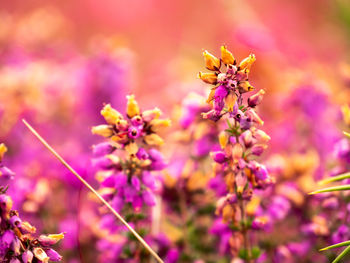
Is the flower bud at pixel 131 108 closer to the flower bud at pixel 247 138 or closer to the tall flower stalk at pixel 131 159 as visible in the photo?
the tall flower stalk at pixel 131 159

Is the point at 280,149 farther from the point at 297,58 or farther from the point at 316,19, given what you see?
the point at 316,19

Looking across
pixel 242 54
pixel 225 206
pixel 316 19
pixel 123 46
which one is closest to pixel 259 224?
pixel 225 206

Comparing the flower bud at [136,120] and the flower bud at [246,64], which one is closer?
the flower bud at [246,64]

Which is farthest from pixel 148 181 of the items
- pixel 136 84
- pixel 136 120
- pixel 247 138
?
pixel 136 84

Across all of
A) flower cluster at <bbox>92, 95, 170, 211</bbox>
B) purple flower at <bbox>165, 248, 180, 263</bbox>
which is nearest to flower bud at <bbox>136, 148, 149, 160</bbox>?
flower cluster at <bbox>92, 95, 170, 211</bbox>

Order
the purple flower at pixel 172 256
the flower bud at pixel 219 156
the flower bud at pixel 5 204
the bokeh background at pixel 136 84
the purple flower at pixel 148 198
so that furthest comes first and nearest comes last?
the bokeh background at pixel 136 84, the purple flower at pixel 172 256, the purple flower at pixel 148 198, the flower bud at pixel 219 156, the flower bud at pixel 5 204

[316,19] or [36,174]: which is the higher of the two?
[316,19]

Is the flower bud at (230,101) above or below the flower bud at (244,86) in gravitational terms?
below

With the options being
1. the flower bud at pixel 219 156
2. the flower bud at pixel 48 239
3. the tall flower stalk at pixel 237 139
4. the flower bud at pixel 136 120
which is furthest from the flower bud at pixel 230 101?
the flower bud at pixel 48 239
